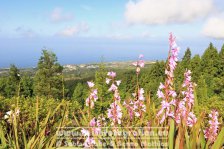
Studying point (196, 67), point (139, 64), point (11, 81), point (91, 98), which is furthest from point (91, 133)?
point (11, 81)

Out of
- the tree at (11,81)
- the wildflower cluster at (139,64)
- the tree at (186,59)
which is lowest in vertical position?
the tree at (11,81)

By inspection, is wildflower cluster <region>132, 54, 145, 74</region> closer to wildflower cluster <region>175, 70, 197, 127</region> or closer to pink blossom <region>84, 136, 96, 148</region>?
wildflower cluster <region>175, 70, 197, 127</region>

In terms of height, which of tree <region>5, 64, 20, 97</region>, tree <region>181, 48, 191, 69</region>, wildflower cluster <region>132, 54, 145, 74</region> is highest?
wildflower cluster <region>132, 54, 145, 74</region>

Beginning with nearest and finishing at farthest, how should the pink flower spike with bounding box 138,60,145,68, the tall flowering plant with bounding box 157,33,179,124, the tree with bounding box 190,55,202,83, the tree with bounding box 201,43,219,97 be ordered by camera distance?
the tall flowering plant with bounding box 157,33,179,124
the pink flower spike with bounding box 138,60,145,68
the tree with bounding box 201,43,219,97
the tree with bounding box 190,55,202,83

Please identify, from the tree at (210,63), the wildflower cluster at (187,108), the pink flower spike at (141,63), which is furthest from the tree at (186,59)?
the pink flower spike at (141,63)

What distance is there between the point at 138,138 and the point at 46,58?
5143cm

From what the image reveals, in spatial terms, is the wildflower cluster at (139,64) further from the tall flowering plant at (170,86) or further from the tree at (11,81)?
the tree at (11,81)

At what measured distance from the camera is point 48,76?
53250mm

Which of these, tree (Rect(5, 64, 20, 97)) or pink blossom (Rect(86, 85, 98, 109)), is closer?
pink blossom (Rect(86, 85, 98, 109))

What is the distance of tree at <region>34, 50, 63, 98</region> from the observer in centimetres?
5159

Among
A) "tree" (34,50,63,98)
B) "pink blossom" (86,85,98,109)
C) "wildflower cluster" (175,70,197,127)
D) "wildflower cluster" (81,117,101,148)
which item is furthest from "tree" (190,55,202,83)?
"wildflower cluster" (81,117,101,148)

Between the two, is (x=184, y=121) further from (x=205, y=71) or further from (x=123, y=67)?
(x=123, y=67)

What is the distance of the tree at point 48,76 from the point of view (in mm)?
51594

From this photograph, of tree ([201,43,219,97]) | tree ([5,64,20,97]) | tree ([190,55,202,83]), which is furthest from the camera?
tree ([5,64,20,97])
